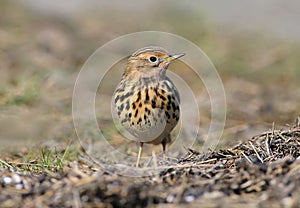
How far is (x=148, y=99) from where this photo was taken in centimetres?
612

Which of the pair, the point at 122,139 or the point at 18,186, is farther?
the point at 122,139

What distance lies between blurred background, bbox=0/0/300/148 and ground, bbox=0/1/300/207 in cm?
2

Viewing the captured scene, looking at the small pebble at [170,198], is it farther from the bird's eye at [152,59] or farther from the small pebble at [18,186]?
the bird's eye at [152,59]

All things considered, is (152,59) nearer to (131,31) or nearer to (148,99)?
(148,99)

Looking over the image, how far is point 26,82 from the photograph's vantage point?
32.6ft

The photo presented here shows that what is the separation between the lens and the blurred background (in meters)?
8.77

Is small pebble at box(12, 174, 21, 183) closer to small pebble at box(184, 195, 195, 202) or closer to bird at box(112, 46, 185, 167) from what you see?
small pebble at box(184, 195, 195, 202)

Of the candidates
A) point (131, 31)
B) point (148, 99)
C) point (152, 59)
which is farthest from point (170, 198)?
point (131, 31)

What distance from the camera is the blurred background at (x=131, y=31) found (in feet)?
28.8

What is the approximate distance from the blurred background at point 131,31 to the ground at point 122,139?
0.9 inches

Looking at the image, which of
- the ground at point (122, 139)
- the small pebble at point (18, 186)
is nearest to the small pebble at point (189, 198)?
the ground at point (122, 139)

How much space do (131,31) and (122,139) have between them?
6.46 metres

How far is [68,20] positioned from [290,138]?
9.53m

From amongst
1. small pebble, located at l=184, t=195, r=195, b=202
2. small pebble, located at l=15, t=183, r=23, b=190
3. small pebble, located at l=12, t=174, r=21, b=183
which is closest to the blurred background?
small pebble, located at l=12, t=174, r=21, b=183
